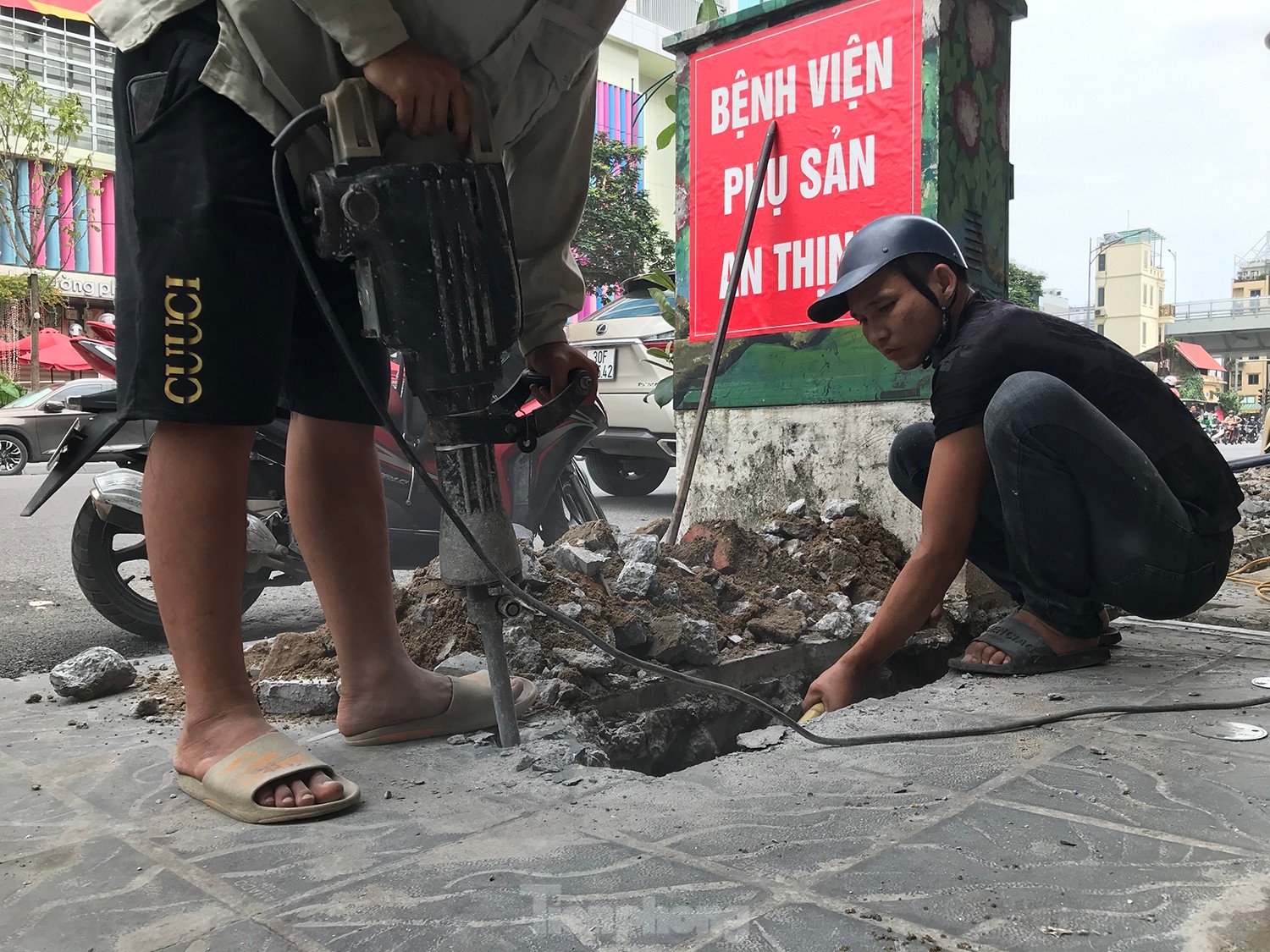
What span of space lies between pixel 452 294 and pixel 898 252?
3.77 ft

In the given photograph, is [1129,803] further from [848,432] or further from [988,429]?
[848,432]

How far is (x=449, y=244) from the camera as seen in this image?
1.62 metres

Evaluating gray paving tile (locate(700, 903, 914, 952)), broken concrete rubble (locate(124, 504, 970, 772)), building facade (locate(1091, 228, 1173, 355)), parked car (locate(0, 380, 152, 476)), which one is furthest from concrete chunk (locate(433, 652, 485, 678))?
building facade (locate(1091, 228, 1173, 355))

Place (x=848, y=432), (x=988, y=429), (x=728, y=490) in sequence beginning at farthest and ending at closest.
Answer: (x=728, y=490)
(x=848, y=432)
(x=988, y=429)

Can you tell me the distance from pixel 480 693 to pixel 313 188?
3.28 ft

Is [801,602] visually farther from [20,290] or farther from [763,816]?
[20,290]

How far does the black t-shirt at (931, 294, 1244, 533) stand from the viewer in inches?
89.6

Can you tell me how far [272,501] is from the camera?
3.38m

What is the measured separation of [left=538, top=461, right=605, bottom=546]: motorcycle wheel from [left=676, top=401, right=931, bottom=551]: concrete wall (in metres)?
0.52

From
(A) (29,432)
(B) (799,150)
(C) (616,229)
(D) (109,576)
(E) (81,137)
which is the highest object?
(E) (81,137)

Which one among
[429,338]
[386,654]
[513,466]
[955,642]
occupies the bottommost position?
[955,642]

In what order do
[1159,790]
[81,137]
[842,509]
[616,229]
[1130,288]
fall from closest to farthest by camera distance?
[1159,790]
[842,509]
[616,229]
[81,137]
[1130,288]

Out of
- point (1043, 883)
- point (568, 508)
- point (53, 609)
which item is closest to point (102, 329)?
point (53, 609)

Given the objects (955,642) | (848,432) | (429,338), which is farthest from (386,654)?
(848,432)
